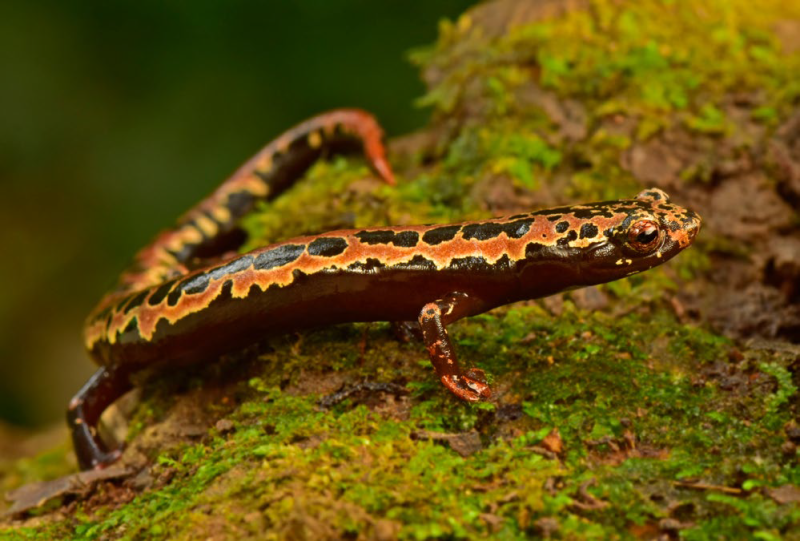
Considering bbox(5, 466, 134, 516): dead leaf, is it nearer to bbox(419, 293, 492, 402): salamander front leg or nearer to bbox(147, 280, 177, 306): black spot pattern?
bbox(147, 280, 177, 306): black spot pattern

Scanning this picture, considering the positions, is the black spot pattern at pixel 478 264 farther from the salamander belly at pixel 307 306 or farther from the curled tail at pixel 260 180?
the curled tail at pixel 260 180

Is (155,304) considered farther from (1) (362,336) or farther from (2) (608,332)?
(2) (608,332)

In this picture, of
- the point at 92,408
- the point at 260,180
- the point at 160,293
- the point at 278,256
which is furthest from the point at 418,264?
the point at 260,180

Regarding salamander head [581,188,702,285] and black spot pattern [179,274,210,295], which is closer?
salamander head [581,188,702,285]

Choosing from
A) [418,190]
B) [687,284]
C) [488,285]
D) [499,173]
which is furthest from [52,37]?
[687,284]

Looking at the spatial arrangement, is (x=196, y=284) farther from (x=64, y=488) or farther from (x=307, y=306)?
(x=64, y=488)

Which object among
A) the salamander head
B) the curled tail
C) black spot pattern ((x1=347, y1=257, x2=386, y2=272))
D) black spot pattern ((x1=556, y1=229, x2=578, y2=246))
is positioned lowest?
the salamander head

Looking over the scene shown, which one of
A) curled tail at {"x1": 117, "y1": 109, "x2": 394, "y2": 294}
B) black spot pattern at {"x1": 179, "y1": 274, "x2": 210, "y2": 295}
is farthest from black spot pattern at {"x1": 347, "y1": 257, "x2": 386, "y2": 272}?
curled tail at {"x1": 117, "y1": 109, "x2": 394, "y2": 294}

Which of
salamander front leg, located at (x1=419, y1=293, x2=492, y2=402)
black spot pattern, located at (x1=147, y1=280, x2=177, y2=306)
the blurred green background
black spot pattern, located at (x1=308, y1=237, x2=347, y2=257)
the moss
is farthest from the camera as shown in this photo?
the blurred green background
